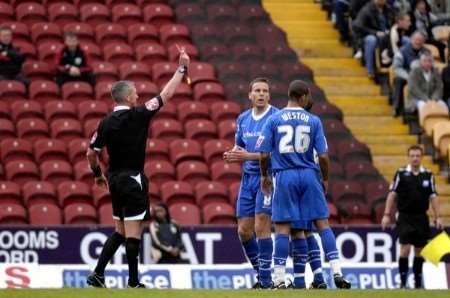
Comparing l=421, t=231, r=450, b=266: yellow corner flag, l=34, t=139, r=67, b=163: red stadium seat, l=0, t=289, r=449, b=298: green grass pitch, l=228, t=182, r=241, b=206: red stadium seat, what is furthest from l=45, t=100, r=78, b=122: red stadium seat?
l=0, t=289, r=449, b=298: green grass pitch

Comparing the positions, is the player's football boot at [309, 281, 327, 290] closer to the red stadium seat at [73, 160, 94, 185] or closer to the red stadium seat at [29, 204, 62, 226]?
the red stadium seat at [29, 204, 62, 226]

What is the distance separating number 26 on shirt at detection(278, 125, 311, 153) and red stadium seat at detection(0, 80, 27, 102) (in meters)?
9.72

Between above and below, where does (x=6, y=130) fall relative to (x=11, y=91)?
below

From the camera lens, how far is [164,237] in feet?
71.8

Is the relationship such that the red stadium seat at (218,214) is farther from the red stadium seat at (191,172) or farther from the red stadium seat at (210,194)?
the red stadium seat at (191,172)

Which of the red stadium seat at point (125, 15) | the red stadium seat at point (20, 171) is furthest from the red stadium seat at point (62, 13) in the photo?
the red stadium seat at point (20, 171)

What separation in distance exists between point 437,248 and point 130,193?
6212 mm

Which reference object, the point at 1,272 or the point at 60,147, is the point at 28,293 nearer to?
the point at 1,272

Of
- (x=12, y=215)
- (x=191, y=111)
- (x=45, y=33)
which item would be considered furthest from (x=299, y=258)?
(x=45, y=33)

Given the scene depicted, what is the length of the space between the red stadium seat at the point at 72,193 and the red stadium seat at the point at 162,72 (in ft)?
10.9

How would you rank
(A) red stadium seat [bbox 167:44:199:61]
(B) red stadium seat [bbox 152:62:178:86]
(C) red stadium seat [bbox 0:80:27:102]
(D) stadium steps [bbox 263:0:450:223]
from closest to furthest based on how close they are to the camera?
1. (C) red stadium seat [bbox 0:80:27:102]
2. (B) red stadium seat [bbox 152:62:178:86]
3. (D) stadium steps [bbox 263:0:450:223]
4. (A) red stadium seat [bbox 167:44:199:61]

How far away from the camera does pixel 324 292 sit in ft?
48.8

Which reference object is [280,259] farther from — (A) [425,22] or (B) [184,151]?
(A) [425,22]

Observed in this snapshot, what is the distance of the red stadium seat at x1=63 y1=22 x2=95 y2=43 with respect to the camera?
2683 centimetres
